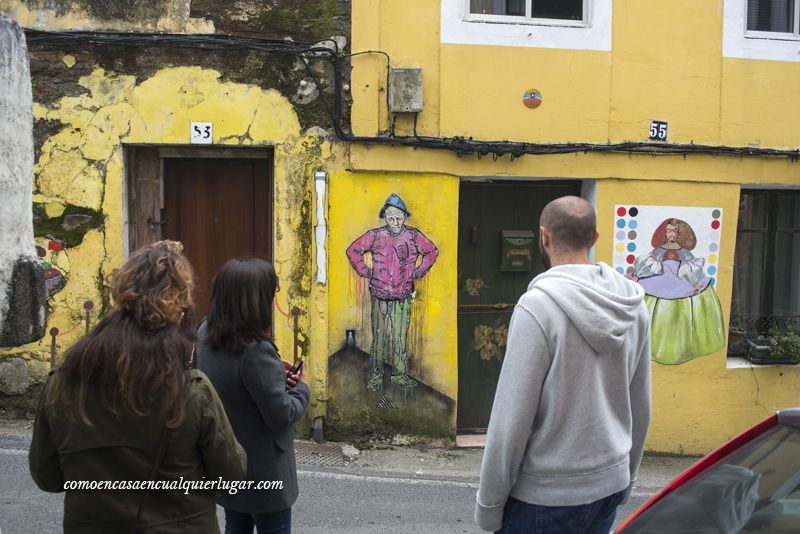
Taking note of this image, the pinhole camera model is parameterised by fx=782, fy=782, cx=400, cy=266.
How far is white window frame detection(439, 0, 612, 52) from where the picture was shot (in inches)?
273

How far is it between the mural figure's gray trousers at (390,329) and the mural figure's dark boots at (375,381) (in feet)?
0.06

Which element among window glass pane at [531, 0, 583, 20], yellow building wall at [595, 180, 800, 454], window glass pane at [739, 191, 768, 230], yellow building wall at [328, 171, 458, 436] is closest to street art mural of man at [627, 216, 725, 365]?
yellow building wall at [595, 180, 800, 454]

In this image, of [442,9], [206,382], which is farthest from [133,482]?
[442,9]

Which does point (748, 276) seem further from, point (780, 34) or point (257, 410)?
point (257, 410)

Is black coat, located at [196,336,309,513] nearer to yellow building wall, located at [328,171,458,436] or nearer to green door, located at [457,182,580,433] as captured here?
yellow building wall, located at [328,171,458,436]

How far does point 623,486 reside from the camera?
2.71 m

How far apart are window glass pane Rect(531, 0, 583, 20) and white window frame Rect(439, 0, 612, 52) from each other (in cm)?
6

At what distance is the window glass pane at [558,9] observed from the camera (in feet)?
23.5

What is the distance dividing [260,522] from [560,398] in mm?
1449

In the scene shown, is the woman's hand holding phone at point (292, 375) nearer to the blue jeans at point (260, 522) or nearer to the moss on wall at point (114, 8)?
the blue jeans at point (260, 522)

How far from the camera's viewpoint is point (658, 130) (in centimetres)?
728

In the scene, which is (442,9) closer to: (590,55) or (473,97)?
(473,97)

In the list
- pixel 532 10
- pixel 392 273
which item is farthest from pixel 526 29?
pixel 392 273

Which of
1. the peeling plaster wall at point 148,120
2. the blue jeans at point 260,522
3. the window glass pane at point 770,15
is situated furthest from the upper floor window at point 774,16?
the blue jeans at point 260,522
